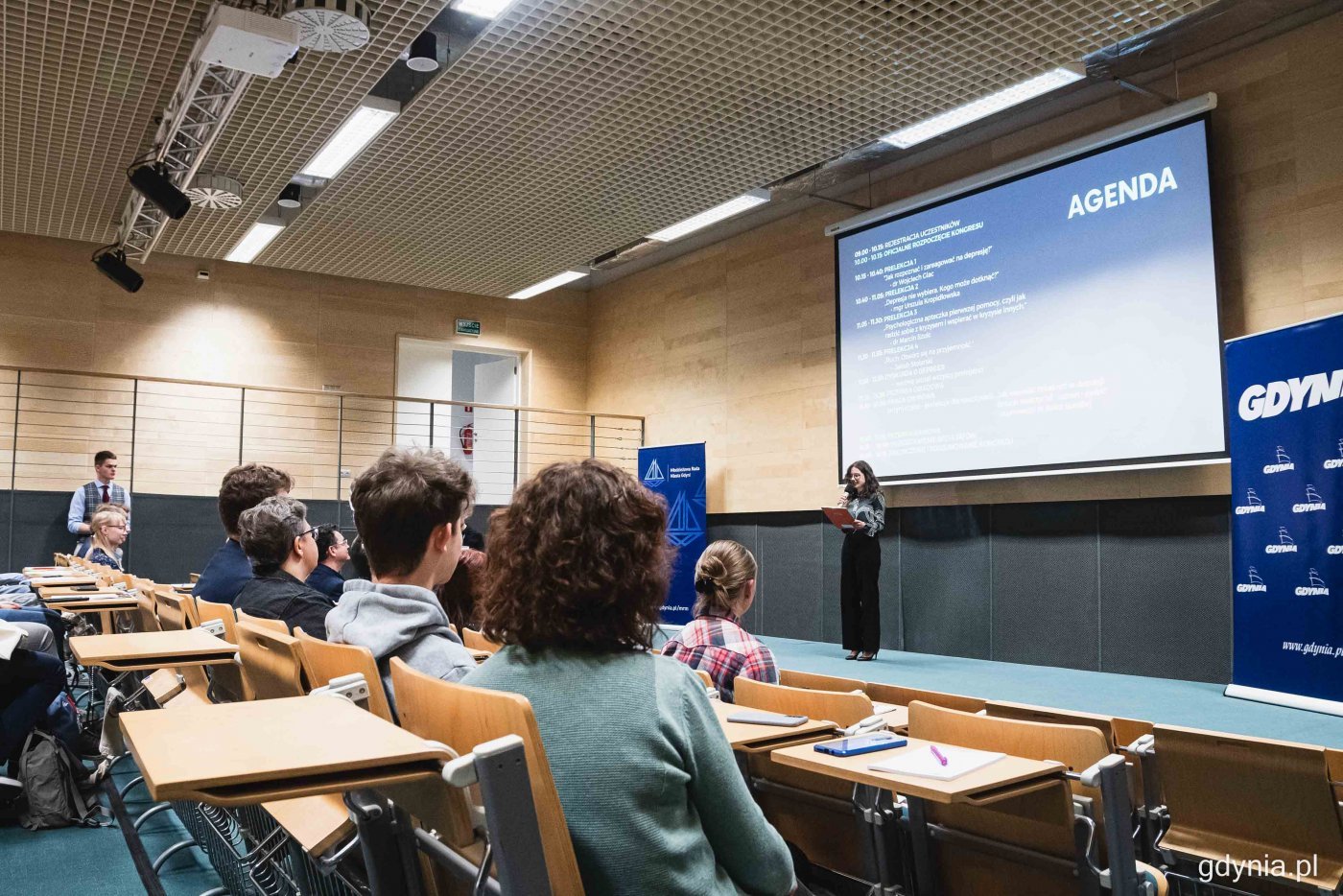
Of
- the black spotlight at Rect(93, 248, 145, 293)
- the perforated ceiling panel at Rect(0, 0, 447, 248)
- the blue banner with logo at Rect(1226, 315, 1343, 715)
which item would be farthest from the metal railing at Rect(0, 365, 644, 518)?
the blue banner with logo at Rect(1226, 315, 1343, 715)

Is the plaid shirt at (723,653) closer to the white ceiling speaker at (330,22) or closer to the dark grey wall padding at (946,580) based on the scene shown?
the white ceiling speaker at (330,22)

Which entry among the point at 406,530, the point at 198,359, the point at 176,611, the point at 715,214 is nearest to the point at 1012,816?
the point at 406,530

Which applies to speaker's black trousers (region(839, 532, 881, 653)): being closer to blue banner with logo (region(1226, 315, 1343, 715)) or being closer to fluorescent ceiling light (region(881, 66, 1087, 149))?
blue banner with logo (region(1226, 315, 1343, 715))

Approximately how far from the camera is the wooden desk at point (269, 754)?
852 millimetres

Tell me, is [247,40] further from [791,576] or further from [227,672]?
[791,576]

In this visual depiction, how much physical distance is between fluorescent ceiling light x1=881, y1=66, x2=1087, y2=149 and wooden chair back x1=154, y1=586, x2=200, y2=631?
5215 mm

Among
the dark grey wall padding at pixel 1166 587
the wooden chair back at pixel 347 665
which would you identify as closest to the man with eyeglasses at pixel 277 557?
the wooden chair back at pixel 347 665

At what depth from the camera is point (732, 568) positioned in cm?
296

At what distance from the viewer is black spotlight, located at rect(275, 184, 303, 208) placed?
8336mm

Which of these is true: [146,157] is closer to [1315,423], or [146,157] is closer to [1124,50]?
[1124,50]

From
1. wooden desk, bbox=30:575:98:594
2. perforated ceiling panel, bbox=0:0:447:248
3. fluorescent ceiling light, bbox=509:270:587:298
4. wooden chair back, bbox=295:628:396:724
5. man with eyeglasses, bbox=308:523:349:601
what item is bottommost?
wooden desk, bbox=30:575:98:594

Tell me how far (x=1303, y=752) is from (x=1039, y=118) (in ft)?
20.5

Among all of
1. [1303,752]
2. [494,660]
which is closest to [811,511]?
[1303,752]

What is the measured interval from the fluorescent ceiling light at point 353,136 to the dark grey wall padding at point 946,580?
4753 millimetres
